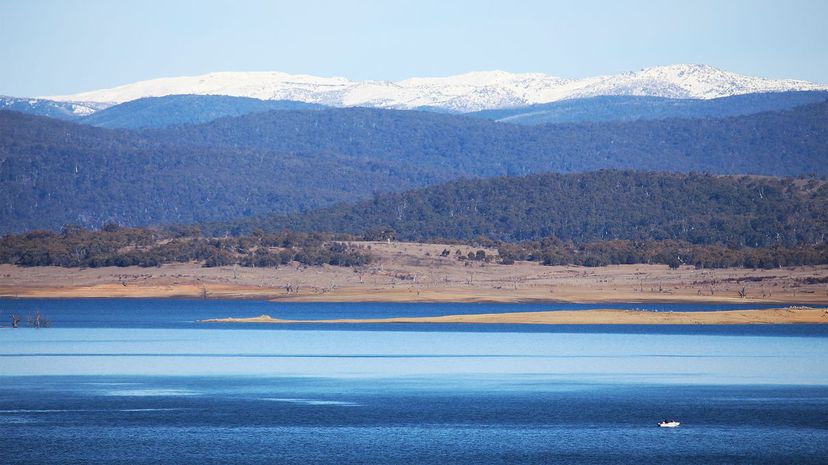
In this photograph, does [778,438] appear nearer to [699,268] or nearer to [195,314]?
[195,314]

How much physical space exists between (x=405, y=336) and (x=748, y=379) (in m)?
34.5

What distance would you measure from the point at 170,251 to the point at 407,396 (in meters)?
107

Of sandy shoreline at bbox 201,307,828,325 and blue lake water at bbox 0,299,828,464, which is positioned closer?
blue lake water at bbox 0,299,828,464

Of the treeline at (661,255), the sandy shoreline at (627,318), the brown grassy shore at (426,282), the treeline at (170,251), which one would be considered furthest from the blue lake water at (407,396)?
the treeline at (170,251)

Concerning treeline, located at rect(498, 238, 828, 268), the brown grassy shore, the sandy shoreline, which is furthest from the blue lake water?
treeline, located at rect(498, 238, 828, 268)

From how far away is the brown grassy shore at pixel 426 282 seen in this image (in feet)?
459

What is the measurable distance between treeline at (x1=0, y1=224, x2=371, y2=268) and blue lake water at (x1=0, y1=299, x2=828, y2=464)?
61642mm

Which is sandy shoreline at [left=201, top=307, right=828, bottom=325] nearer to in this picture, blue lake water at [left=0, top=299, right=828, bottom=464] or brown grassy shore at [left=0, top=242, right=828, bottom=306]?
blue lake water at [left=0, top=299, right=828, bottom=464]

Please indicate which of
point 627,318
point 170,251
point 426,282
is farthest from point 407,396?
point 170,251

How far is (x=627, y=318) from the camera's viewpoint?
106562mm

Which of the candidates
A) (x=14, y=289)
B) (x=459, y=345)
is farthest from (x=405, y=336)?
(x=14, y=289)

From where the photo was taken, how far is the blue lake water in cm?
4616

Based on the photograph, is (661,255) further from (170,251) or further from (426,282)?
(170,251)

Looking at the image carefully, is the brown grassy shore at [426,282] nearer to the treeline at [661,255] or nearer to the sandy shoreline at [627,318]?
the treeline at [661,255]
